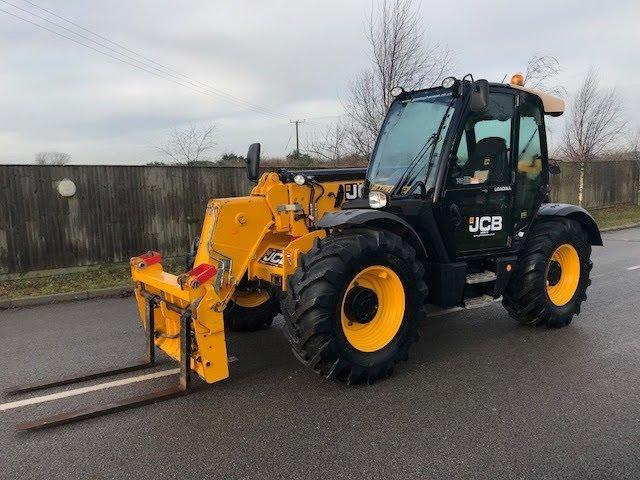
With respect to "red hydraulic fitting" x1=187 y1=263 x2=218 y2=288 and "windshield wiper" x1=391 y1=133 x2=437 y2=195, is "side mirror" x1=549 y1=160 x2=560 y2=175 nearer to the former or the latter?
"windshield wiper" x1=391 y1=133 x2=437 y2=195

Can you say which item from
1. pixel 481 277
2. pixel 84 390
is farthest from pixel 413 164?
pixel 84 390

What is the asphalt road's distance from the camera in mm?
3002

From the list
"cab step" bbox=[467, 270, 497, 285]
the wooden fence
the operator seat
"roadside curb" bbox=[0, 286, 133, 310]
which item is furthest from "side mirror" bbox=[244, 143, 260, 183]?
the wooden fence

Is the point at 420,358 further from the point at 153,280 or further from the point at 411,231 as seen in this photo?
the point at 153,280

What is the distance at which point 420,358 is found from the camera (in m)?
4.69

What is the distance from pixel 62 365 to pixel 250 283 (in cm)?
194

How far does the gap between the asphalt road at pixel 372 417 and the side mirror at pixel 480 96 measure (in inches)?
90.8

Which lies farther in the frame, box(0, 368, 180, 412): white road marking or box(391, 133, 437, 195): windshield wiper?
box(391, 133, 437, 195): windshield wiper

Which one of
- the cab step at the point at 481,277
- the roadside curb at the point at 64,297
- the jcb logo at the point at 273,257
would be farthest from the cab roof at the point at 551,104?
the roadside curb at the point at 64,297

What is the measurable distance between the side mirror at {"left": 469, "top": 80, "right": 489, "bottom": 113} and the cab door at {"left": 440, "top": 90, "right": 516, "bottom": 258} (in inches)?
10.3

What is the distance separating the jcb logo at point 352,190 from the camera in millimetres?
5449

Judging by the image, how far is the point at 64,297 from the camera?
305 inches

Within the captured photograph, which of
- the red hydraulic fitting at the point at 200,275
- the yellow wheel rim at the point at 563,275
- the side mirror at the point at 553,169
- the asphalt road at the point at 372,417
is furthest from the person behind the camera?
the yellow wheel rim at the point at 563,275

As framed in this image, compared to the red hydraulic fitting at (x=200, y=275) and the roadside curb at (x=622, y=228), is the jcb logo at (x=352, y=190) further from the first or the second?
the roadside curb at (x=622, y=228)
